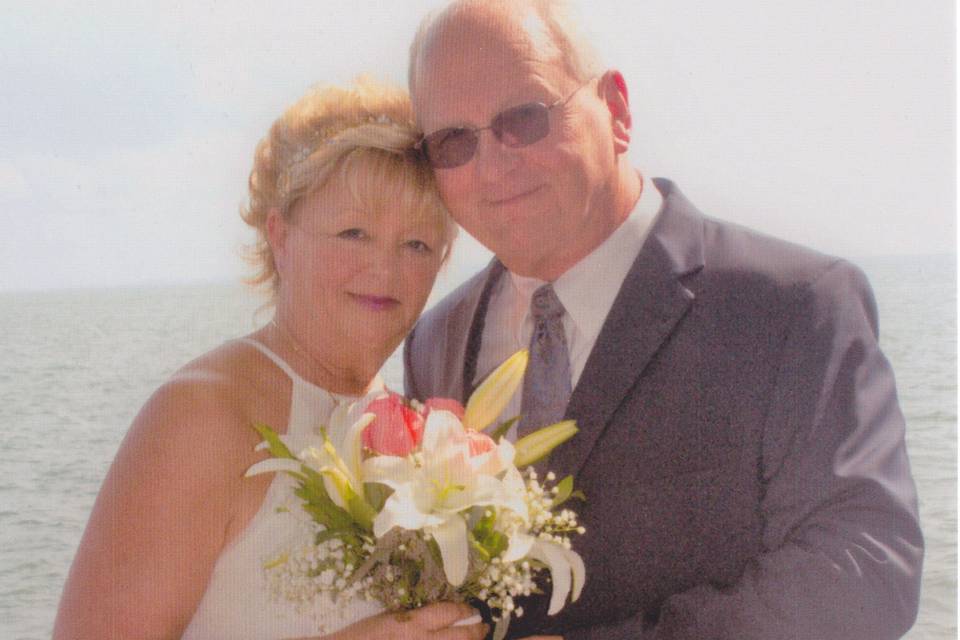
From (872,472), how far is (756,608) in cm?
35

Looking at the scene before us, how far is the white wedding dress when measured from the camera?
6.46 ft

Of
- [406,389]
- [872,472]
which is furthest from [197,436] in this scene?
[872,472]

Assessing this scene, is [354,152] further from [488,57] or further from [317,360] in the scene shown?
[317,360]

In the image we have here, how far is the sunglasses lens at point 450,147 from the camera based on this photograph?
6.97 feet

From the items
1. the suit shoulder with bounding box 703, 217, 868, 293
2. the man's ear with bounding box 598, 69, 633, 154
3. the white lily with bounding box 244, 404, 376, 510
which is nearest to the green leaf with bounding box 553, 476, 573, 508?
the white lily with bounding box 244, 404, 376, 510

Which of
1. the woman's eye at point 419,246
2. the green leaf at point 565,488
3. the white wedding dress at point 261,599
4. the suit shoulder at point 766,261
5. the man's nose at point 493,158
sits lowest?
the white wedding dress at point 261,599

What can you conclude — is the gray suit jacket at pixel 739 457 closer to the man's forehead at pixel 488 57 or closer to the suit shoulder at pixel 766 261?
the suit shoulder at pixel 766 261

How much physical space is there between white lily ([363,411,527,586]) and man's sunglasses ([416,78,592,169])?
737 millimetres

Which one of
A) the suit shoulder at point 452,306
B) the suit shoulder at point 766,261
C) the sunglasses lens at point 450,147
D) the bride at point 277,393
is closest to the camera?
the bride at point 277,393

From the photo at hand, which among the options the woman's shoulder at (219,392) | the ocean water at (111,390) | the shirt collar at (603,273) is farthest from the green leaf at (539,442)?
the ocean water at (111,390)

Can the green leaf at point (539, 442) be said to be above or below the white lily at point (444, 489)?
below

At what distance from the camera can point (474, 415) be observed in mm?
1791

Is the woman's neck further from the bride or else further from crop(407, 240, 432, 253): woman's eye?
crop(407, 240, 432, 253): woman's eye

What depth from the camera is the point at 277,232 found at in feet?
7.45
